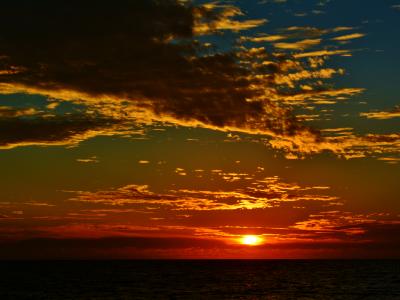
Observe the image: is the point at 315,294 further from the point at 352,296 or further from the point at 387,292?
the point at 387,292

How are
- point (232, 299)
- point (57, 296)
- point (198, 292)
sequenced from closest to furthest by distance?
point (232, 299), point (57, 296), point (198, 292)

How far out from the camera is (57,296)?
80.4m

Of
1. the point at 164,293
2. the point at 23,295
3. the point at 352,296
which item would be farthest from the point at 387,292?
the point at 23,295

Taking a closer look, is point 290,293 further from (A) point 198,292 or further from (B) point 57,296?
(B) point 57,296

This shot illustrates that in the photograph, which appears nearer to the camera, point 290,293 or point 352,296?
point 352,296

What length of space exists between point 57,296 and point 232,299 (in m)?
26.0

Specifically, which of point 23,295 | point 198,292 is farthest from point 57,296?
point 198,292

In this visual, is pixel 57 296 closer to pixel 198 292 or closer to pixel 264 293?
pixel 198 292

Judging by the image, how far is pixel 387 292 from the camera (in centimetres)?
8462

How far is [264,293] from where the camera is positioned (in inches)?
3307

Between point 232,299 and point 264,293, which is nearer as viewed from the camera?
point 232,299

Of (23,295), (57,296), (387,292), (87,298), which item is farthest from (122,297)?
(387,292)

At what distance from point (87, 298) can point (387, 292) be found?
149 ft

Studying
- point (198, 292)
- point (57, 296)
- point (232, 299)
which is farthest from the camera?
point (198, 292)
